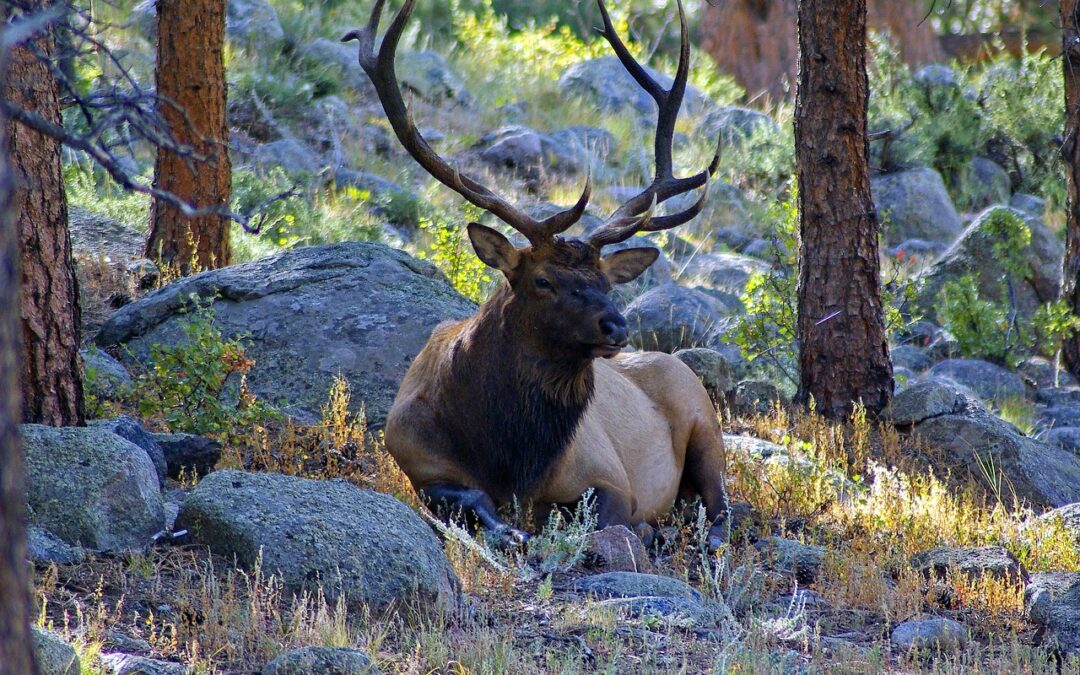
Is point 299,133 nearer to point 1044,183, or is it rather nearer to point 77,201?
point 77,201

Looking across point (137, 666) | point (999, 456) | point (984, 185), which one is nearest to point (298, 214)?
point (999, 456)

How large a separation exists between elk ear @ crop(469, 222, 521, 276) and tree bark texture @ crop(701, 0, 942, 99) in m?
21.3

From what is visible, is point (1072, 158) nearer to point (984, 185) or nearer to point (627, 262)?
point (627, 262)

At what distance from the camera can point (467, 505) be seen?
6859mm

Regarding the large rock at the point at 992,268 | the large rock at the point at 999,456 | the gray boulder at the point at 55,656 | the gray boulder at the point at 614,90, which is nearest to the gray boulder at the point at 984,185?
the large rock at the point at 992,268

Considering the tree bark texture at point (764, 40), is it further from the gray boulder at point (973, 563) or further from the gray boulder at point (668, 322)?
the gray boulder at point (973, 563)

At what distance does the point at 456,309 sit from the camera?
966 centimetres

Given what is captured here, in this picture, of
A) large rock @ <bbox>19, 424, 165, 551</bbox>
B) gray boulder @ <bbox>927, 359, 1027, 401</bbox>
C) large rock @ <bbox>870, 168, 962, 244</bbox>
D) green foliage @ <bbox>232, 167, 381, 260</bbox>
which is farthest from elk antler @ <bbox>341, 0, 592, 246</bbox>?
large rock @ <bbox>870, 168, 962, 244</bbox>

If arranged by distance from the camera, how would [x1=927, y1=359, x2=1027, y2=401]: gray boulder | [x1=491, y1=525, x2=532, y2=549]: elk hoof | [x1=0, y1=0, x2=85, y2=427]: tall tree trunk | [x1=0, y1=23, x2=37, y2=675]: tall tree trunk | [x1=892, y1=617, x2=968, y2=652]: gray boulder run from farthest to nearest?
[x1=927, y1=359, x2=1027, y2=401]: gray boulder
[x1=491, y1=525, x2=532, y2=549]: elk hoof
[x1=0, y1=0, x2=85, y2=427]: tall tree trunk
[x1=892, y1=617, x2=968, y2=652]: gray boulder
[x1=0, y1=23, x2=37, y2=675]: tall tree trunk

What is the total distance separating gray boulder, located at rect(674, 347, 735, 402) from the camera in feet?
34.5

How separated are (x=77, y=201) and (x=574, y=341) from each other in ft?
25.7

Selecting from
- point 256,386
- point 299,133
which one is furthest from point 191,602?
point 299,133

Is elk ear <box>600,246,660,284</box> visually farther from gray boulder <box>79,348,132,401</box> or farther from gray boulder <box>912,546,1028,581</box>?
gray boulder <box>79,348,132,401</box>

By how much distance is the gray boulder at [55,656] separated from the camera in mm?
3736
